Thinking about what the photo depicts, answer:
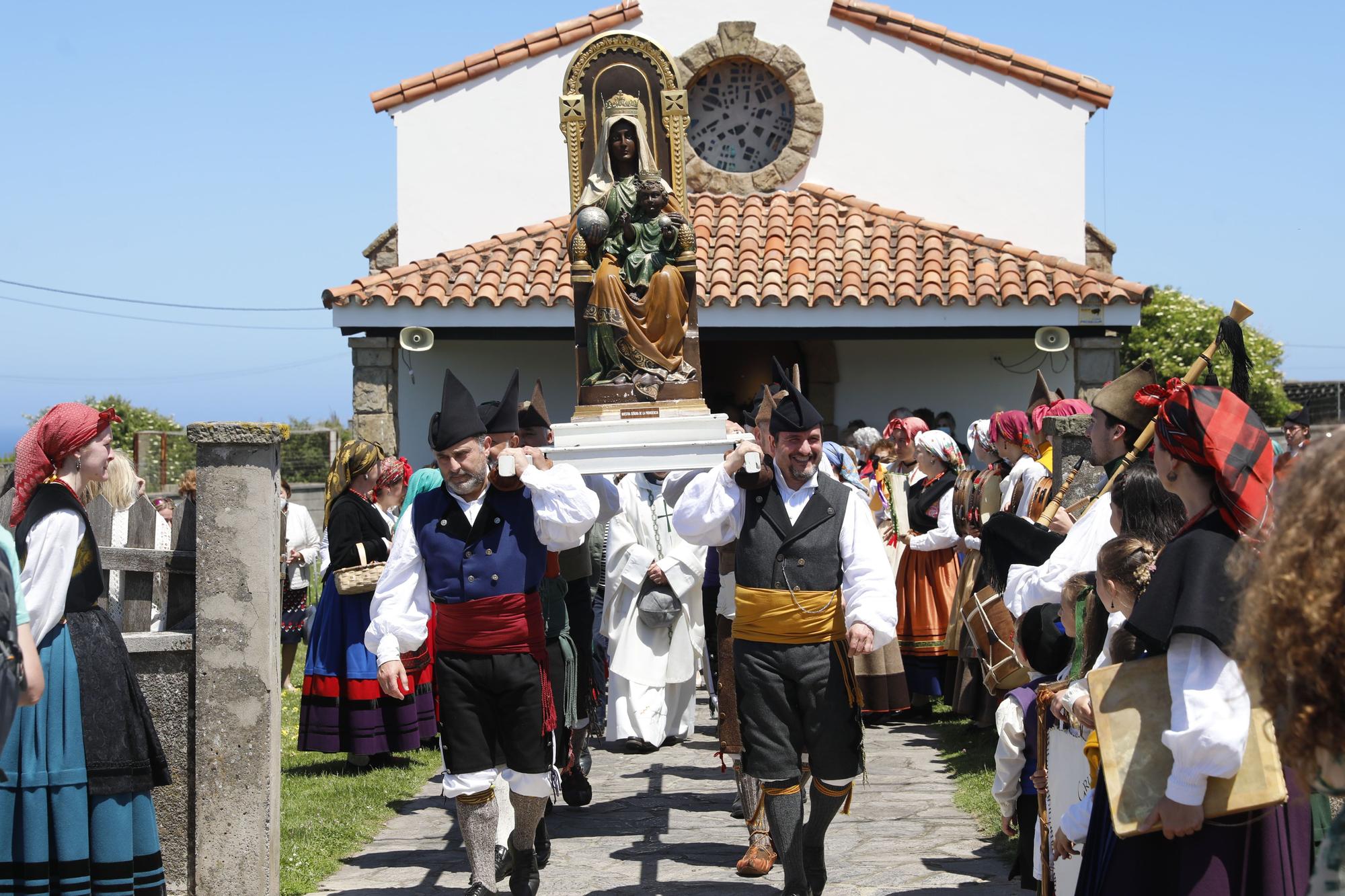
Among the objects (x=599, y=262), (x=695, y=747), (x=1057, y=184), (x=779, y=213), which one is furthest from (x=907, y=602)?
(x=1057, y=184)

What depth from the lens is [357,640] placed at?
783 cm

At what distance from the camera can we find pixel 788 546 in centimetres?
536

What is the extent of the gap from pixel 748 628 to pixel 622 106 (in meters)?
3.00

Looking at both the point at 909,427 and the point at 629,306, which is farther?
the point at 909,427

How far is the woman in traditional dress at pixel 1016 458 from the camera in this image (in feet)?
23.4

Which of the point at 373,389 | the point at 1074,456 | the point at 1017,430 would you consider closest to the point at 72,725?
the point at 1074,456

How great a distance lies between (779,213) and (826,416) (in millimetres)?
2217

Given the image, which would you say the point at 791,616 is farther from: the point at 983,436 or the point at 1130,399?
the point at 983,436

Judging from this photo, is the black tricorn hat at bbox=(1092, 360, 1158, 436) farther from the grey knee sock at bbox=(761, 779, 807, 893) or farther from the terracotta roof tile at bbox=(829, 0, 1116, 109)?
the terracotta roof tile at bbox=(829, 0, 1116, 109)

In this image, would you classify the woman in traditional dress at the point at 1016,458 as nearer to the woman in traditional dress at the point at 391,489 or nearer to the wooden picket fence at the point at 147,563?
the woman in traditional dress at the point at 391,489

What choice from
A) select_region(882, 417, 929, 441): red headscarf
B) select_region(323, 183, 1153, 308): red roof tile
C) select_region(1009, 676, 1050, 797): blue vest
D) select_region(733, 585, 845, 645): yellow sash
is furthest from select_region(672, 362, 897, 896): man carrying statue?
select_region(323, 183, 1153, 308): red roof tile

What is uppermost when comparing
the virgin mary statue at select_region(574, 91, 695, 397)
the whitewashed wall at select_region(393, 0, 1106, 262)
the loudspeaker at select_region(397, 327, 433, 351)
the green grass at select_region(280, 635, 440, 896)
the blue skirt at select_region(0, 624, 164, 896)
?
the whitewashed wall at select_region(393, 0, 1106, 262)

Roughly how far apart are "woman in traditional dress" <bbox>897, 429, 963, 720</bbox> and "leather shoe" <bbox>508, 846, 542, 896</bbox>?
4.12 meters

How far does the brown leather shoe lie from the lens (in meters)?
5.77
